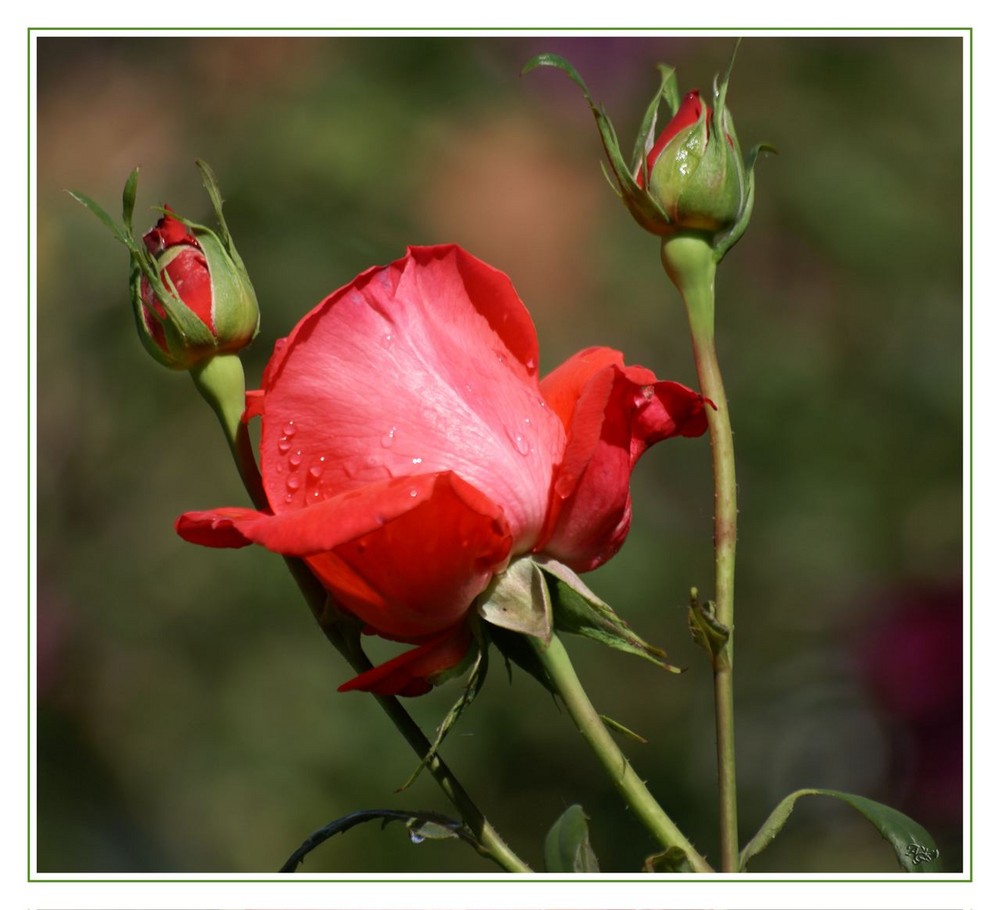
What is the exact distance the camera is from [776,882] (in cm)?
50

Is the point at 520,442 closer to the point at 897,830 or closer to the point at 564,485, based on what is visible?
the point at 564,485

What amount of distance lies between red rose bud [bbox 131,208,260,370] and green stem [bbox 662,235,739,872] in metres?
0.18

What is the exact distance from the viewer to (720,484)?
46cm

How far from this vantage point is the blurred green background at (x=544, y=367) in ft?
4.50

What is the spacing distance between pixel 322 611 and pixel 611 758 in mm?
111

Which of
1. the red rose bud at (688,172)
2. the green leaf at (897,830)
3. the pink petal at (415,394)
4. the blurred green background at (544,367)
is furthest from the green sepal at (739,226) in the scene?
the blurred green background at (544,367)

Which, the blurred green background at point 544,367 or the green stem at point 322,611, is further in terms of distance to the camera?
the blurred green background at point 544,367

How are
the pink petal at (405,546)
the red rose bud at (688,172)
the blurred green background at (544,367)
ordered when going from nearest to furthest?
the pink petal at (405,546), the red rose bud at (688,172), the blurred green background at (544,367)

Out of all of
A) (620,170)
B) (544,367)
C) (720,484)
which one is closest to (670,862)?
(720,484)

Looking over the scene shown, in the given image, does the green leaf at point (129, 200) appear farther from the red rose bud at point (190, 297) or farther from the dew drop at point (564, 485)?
the dew drop at point (564, 485)

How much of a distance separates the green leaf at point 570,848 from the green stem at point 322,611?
0.10 ft

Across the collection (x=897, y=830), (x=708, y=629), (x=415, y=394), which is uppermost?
(x=415, y=394)

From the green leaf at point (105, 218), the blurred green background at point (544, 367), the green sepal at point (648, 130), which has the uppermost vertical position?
the green leaf at point (105, 218)

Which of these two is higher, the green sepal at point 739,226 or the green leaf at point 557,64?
the green leaf at point 557,64
